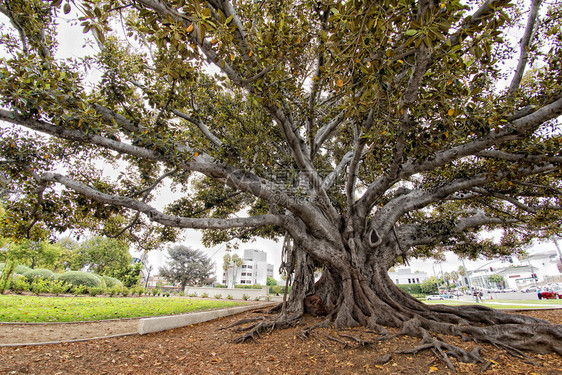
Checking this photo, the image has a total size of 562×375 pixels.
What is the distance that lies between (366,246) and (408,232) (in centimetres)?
171

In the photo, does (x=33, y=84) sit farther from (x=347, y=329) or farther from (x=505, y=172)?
(x=505, y=172)

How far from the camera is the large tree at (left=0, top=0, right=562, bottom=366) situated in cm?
253

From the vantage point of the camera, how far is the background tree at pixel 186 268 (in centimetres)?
3300

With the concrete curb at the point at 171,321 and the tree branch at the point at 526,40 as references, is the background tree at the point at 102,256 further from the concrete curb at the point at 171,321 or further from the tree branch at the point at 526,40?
the tree branch at the point at 526,40

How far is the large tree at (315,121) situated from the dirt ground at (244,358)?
455mm

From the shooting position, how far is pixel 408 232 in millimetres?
7191

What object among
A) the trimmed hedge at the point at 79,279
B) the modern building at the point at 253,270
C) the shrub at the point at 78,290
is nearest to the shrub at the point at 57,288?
the shrub at the point at 78,290

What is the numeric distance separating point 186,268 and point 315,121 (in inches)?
1282

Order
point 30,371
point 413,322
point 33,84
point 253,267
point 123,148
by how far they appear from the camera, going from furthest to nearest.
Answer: point 253,267
point 413,322
point 123,148
point 33,84
point 30,371

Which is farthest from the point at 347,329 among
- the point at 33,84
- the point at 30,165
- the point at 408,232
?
the point at 30,165

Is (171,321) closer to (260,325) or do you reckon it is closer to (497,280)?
(260,325)

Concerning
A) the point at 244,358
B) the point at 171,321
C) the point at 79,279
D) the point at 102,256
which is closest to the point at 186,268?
the point at 102,256

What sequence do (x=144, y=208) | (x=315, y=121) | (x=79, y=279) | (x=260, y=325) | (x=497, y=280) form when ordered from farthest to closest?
(x=497, y=280) → (x=79, y=279) → (x=315, y=121) → (x=260, y=325) → (x=144, y=208)

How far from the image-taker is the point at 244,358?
3.99 metres
